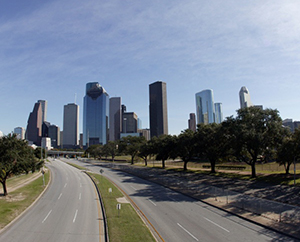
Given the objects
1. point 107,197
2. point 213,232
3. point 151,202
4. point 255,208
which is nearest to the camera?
point 213,232

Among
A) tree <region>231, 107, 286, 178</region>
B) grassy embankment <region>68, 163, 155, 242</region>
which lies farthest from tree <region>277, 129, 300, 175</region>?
grassy embankment <region>68, 163, 155, 242</region>

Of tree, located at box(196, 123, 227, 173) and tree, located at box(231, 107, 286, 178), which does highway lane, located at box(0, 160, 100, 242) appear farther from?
tree, located at box(196, 123, 227, 173)

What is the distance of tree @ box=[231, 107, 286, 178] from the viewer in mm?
42000

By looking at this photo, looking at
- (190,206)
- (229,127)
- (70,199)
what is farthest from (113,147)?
(190,206)

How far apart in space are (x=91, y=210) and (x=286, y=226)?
1789 centimetres

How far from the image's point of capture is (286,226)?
1830cm

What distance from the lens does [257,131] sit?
43625 mm

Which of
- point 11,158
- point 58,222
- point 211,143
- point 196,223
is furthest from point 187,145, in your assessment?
point 58,222

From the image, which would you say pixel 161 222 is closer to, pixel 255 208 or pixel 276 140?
pixel 255 208

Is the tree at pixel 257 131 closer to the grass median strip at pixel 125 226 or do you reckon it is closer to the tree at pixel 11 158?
the grass median strip at pixel 125 226

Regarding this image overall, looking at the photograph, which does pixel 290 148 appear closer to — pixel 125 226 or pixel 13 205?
pixel 125 226

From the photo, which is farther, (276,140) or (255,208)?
(276,140)

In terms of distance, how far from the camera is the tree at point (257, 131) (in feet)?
138

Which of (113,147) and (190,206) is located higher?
(113,147)
